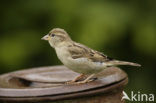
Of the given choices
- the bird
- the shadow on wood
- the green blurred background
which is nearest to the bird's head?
the bird

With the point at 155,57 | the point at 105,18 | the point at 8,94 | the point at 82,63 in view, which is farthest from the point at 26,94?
the point at 155,57

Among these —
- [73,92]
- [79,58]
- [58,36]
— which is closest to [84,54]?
[79,58]

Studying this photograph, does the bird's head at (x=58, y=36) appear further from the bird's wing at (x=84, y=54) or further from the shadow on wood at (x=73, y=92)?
the shadow on wood at (x=73, y=92)

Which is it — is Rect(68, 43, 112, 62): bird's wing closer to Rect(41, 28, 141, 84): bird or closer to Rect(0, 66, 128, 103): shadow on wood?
Rect(41, 28, 141, 84): bird

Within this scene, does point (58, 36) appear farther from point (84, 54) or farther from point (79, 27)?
point (79, 27)

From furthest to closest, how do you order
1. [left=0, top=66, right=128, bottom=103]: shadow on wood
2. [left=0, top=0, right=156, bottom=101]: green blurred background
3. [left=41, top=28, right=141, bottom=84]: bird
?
[left=0, top=0, right=156, bottom=101]: green blurred background → [left=41, top=28, right=141, bottom=84]: bird → [left=0, top=66, right=128, bottom=103]: shadow on wood
